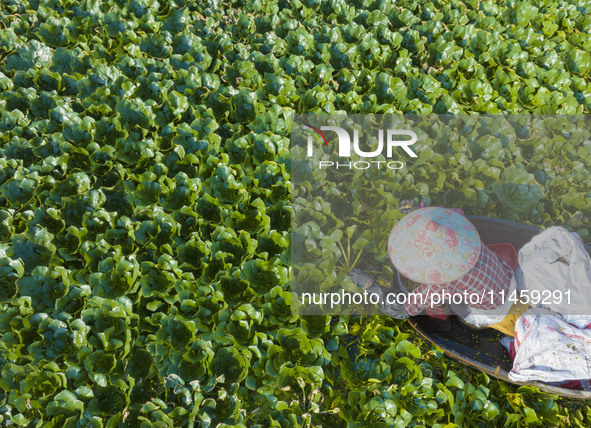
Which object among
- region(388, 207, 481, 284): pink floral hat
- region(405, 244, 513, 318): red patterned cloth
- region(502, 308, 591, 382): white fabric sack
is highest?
region(388, 207, 481, 284): pink floral hat

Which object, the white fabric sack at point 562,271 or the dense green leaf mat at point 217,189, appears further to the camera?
the white fabric sack at point 562,271

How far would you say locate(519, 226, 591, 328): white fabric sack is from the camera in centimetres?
Answer: 191

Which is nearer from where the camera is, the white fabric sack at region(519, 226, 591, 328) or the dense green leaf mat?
the dense green leaf mat

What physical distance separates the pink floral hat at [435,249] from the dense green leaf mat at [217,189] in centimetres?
33

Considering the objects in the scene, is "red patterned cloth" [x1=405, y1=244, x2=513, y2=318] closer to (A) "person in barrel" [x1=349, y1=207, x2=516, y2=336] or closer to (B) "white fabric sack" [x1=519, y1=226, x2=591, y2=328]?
(A) "person in barrel" [x1=349, y1=207, x2=516, y2=336]

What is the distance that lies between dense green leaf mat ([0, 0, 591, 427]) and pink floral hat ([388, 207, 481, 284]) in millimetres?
329

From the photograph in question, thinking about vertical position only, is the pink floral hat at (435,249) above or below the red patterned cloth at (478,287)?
above

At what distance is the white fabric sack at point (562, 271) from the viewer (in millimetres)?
1914

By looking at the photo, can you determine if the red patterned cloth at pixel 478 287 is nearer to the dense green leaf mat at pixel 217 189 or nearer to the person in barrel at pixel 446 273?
the person in barrel at pixel 446 273

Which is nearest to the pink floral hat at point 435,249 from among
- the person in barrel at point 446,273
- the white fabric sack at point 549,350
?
the person in barrel at point 446,273

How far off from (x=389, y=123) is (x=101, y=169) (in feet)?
5.76

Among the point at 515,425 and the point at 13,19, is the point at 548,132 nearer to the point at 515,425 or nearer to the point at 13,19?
the point at 515,425

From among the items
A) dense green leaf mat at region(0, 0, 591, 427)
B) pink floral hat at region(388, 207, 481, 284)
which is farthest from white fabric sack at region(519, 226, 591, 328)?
dense green leaf mat at region(0, 0, 591, 427)

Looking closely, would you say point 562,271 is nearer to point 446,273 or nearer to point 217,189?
point 446,273
